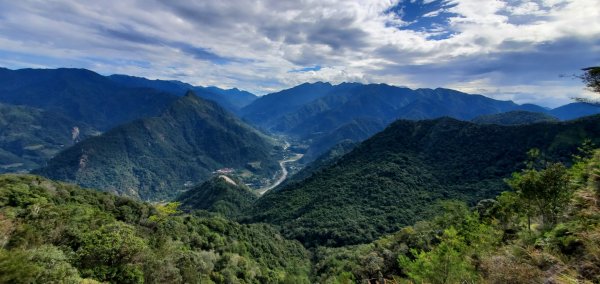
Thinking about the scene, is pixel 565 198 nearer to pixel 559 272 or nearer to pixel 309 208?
pixel 559 272

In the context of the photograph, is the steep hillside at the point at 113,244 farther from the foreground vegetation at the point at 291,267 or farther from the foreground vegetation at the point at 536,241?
the foreground vegetation at the point at 536,241

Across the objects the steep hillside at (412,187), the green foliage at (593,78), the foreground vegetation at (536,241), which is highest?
the green foliage at (593,78)

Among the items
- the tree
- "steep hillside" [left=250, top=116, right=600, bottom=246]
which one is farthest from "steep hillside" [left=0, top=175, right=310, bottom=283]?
the tree

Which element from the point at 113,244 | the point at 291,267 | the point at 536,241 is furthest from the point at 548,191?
the point at 291,267

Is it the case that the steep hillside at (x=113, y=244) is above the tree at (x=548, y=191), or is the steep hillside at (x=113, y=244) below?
below

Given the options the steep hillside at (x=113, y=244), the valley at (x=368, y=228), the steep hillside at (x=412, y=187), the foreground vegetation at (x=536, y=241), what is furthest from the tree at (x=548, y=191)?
the steep hillside at (x=412, y=187)

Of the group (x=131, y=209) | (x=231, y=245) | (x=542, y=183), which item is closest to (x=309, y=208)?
(x=231, y=245)

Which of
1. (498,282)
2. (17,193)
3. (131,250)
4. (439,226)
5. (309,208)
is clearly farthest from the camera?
(309,208)
